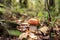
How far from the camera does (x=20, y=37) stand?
11.1ft

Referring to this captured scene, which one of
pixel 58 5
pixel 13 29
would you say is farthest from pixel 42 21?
pixel 58 5

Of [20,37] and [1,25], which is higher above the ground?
[1,25]

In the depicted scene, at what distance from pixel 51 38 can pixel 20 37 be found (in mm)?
589

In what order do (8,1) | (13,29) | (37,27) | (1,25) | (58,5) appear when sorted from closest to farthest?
1. (1,25)
2. (13,29)
3. (37,27)
4. (8,1)
5. (58,5)

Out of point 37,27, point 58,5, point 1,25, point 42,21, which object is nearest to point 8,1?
point 58,5

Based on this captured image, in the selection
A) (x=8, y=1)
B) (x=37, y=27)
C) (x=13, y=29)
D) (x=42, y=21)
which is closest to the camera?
(x=13, y=29)

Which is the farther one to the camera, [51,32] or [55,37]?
[55,37]

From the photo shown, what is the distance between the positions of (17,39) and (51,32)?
68 centimetres

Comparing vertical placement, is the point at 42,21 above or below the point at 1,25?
below

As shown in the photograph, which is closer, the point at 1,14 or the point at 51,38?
the point at 51,38

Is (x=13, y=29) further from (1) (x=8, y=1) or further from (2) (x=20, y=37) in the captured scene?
(1) (x=8, y=1)

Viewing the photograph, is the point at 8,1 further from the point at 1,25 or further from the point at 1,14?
the point at 1,25

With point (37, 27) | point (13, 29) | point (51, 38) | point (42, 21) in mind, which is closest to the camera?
point (51, 38)

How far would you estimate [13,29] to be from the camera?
12.7 ft
